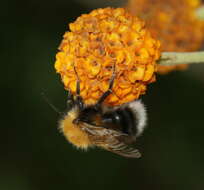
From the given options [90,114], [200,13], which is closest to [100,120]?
[90,114]

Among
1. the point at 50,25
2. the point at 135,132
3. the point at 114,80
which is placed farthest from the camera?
the point at 50,25

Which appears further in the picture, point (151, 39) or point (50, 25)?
point (50, 25)

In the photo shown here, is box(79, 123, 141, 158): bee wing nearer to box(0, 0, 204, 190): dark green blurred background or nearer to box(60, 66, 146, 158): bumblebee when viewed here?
box(60, 66, 146, 158): bumblebee

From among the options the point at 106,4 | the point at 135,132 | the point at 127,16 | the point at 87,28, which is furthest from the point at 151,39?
the point at 106,4

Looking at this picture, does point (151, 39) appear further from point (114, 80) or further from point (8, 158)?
point (8, 158)

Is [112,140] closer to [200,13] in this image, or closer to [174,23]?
[200,13]

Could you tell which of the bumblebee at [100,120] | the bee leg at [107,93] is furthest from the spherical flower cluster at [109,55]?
the bumblebee at [100,120]
